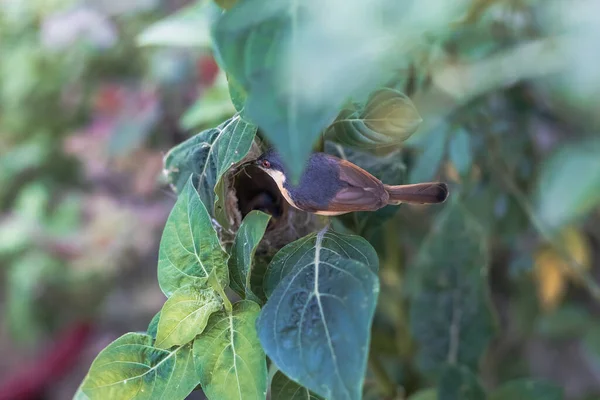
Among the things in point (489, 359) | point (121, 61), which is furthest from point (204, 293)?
point (121, 61)

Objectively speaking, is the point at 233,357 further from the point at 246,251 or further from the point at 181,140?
the point at 181,140

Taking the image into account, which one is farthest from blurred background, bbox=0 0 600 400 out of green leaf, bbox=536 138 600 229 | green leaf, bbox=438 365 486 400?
green leaf, bbox=438 365 486 400

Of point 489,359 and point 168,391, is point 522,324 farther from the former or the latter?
point 168,391

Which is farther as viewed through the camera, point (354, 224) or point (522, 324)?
point (522, 324)

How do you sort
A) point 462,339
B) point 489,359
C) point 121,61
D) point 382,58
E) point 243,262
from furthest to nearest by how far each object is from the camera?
point 121,61
point 489,359
point 462,339
point 243,262
point 382,58

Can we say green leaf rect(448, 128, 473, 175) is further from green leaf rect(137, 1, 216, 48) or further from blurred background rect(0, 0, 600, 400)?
green leaf rect(137, 1, 216, 48)

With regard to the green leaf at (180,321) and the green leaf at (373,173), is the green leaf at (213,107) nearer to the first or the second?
the green leaf at (373,173)

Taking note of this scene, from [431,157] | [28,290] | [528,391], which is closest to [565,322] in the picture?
[528,391]
